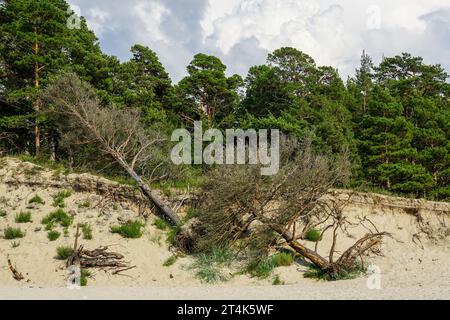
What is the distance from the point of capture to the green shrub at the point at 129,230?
17.2 meters

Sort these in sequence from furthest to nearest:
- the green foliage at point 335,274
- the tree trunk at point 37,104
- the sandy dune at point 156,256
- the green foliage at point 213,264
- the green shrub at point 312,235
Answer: the tree trunk at point 37,104, the green shrub at point 312,235, the green foliage at point 213,264, the green foliage at point 335,274, the sandy dune at point 156,256

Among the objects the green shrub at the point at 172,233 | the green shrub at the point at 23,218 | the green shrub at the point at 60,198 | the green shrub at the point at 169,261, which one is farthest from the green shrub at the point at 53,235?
the green shrub at the point at 169,261

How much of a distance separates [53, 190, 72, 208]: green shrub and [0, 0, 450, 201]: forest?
5.64ft

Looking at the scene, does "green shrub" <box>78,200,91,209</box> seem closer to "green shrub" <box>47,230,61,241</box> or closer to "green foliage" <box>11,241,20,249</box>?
"green shrub" <box>47,230,61,241</box>

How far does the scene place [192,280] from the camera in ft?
49.6

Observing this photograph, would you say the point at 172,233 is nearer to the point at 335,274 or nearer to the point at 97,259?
the point at 97,259

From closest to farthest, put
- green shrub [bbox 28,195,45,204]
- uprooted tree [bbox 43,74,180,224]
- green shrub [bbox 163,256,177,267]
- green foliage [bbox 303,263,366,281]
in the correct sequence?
1. green foliage [bbox 303,263,366,281]
2. green shrub [bbox 163,256,177,267]
3. green shrub [bbox 28,195,45,204]
4. uprooted tree [bbox 43,74,180,224]

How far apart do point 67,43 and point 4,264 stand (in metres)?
11.7

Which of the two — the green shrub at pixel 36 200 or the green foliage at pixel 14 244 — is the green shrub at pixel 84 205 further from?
the green foliage at pixel 14 244

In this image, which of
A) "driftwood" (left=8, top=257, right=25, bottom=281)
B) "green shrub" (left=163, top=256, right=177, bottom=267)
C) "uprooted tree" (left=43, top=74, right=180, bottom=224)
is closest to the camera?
"driftwood" (left=8, top=257, right=25, bottom=281)

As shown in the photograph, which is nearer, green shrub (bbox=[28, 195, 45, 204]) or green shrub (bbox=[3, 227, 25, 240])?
green shrub (bbox=[3, 227, 25, 240])

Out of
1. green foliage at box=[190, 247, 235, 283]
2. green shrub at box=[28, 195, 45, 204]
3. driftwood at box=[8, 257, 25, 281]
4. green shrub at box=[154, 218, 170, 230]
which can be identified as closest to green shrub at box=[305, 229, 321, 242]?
green foliage at box=[190, 247, 235, 283]

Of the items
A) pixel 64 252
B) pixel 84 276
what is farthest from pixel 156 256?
pixel 64 252

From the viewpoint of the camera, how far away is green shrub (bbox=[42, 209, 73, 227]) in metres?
17.5
